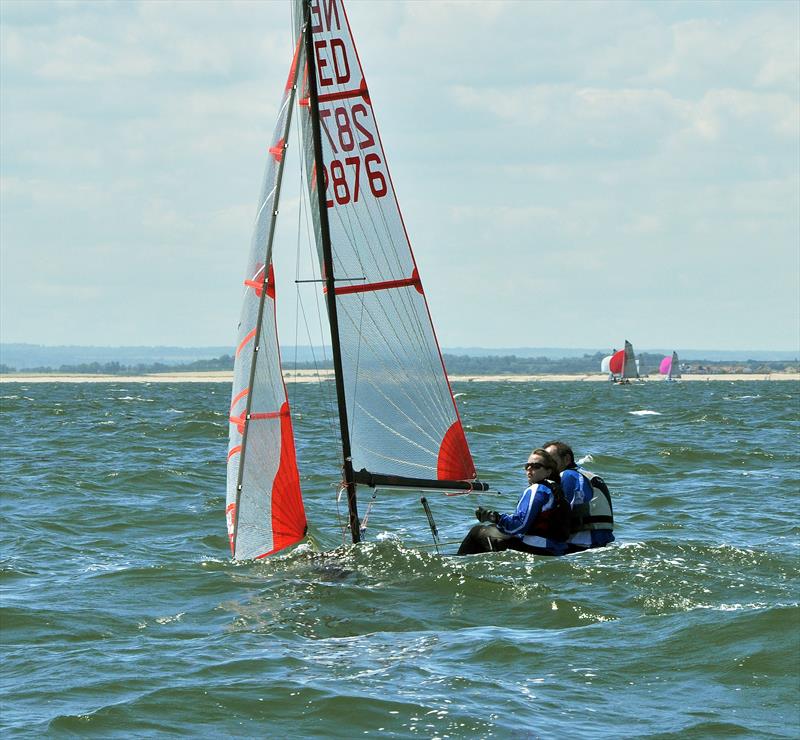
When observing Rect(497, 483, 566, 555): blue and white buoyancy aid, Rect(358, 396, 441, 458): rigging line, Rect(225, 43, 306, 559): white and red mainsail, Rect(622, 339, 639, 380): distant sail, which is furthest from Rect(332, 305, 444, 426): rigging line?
Rect(622, 339, 639, 380): distant sail

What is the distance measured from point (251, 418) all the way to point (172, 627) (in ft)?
7.43

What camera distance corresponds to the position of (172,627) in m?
10.2

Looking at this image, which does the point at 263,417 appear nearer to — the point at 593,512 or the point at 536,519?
the point at 536,519

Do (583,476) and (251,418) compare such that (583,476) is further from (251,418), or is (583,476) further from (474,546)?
(251,418)

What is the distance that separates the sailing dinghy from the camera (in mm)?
11555

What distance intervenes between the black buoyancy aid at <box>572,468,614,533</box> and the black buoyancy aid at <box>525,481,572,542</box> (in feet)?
0.57

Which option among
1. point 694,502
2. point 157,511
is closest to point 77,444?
point 157,511

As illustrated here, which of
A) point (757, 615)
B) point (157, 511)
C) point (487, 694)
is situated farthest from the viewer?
point (157, 511)

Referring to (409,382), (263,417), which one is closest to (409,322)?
(409,382)

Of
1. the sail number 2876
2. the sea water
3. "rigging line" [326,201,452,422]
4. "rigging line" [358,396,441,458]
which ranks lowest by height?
the sea water

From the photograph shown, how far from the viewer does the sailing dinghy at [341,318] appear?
11555 mm

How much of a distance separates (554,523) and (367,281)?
280 centimetres

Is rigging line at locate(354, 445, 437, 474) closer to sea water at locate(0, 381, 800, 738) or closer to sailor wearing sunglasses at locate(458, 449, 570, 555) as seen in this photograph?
sailor wearing sunglasses at locate(458, 449, 570, 555)

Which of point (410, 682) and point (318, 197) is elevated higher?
point (318, 197)
